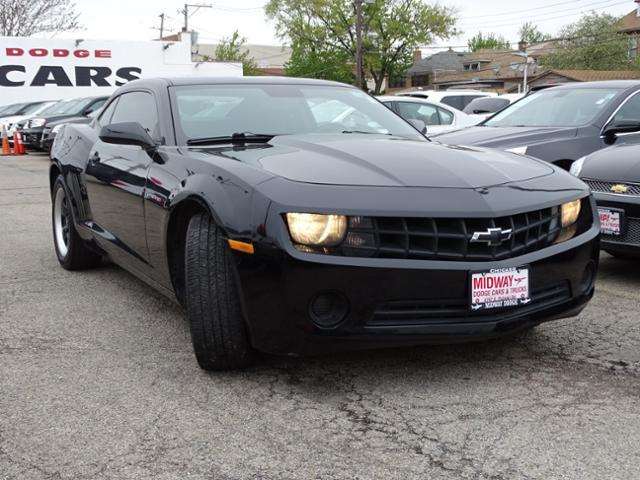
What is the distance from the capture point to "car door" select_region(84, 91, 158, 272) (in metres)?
4.21

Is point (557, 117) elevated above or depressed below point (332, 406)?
above

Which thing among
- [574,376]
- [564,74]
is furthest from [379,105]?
[564,74]

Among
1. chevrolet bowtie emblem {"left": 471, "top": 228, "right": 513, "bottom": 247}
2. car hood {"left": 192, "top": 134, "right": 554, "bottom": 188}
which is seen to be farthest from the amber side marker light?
chevrolet bowtie emblem {"left": 471, "top": 228, "right": 513, "bottom": 247}

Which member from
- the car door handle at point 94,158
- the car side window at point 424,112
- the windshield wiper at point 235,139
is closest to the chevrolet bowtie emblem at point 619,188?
the windshield wiper at point 235,139

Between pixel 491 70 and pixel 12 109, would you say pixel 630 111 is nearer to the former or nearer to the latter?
pixel 12 109

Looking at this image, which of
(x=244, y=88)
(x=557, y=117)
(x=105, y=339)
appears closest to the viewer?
(x=105, y=339)

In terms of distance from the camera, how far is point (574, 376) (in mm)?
3447

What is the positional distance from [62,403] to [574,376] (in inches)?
86.3

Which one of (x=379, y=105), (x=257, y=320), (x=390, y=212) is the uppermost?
(x=379, y=105)

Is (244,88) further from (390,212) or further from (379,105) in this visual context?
(390,212)

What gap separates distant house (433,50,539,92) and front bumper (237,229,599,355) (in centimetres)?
6147

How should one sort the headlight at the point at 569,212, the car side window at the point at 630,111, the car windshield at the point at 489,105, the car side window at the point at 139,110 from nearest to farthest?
the headlight at the point at 569,212 < the car side window at the point at 139,110 < the car side window at the point at 630,111 < the car windshield at the point at 489,105

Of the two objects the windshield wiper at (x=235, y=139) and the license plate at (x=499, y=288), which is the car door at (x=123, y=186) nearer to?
the windshield wiper at (x=235, y=139)

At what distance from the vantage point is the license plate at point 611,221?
16.5 ft
